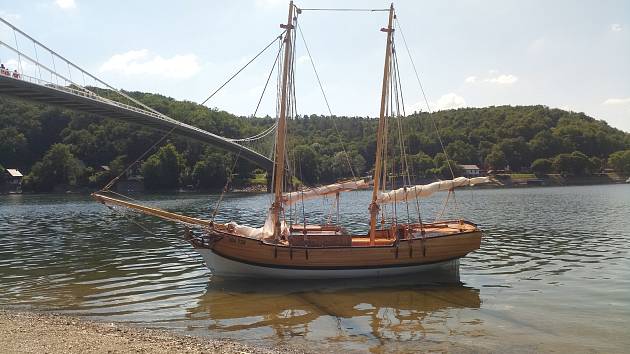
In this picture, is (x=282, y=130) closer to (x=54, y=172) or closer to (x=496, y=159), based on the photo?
(x=54, y=172)

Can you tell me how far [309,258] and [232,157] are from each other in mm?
120080

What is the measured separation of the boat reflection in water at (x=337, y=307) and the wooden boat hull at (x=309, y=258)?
0.37 metres

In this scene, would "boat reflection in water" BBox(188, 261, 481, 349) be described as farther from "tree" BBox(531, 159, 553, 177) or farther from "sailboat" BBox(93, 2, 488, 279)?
"tree" BBox(531, 159, 553, 177)

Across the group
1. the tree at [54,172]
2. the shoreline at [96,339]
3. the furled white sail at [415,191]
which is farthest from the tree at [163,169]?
the shoreline at [96,339]

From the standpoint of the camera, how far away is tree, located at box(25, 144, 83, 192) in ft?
438

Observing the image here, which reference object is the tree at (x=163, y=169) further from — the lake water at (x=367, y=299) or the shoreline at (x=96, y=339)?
the shoreline at (x=96, y=339)

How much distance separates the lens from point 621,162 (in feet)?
529

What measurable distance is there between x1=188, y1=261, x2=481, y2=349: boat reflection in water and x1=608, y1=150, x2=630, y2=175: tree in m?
165

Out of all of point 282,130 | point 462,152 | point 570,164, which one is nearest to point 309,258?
point 282,130

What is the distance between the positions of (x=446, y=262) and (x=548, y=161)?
509ft

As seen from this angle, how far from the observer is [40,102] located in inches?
2790

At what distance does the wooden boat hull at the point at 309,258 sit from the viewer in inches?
829

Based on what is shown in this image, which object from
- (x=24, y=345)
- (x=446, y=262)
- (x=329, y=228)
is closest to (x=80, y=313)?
(x=24, y=345)

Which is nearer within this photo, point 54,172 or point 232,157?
point 54,172
